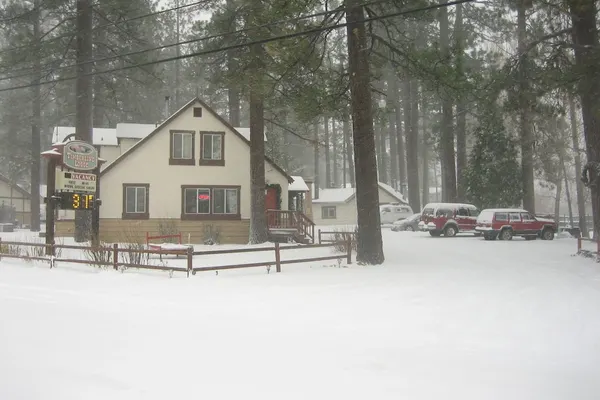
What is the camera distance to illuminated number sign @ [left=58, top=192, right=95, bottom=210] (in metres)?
17.6

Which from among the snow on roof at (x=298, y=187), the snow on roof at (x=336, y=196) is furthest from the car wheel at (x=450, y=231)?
the snow on roof at (x=336, y=196)

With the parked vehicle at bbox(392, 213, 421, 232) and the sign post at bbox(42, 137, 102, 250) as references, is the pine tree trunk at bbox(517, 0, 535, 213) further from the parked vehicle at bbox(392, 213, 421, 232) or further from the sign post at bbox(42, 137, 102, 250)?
the sign post at bbox(42, 137, 102, 250)

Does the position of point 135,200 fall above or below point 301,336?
above

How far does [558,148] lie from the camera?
31.3m

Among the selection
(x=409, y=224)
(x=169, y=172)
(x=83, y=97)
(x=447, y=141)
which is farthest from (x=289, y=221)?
(x=409, y=224)

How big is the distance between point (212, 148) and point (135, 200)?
4.79m

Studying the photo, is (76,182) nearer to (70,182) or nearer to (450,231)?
(70,182)

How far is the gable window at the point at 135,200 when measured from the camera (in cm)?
2558

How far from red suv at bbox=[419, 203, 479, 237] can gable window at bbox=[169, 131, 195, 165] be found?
47.5 feet

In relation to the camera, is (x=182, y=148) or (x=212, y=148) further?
(x=212, y=148)

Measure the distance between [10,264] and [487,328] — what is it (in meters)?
15.3

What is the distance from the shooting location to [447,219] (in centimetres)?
3027

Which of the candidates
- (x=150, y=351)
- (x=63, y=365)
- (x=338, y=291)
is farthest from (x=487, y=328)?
(x=63, y=365)

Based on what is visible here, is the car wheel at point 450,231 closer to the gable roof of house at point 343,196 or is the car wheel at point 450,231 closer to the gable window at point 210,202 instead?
the gable window at point 210,202
